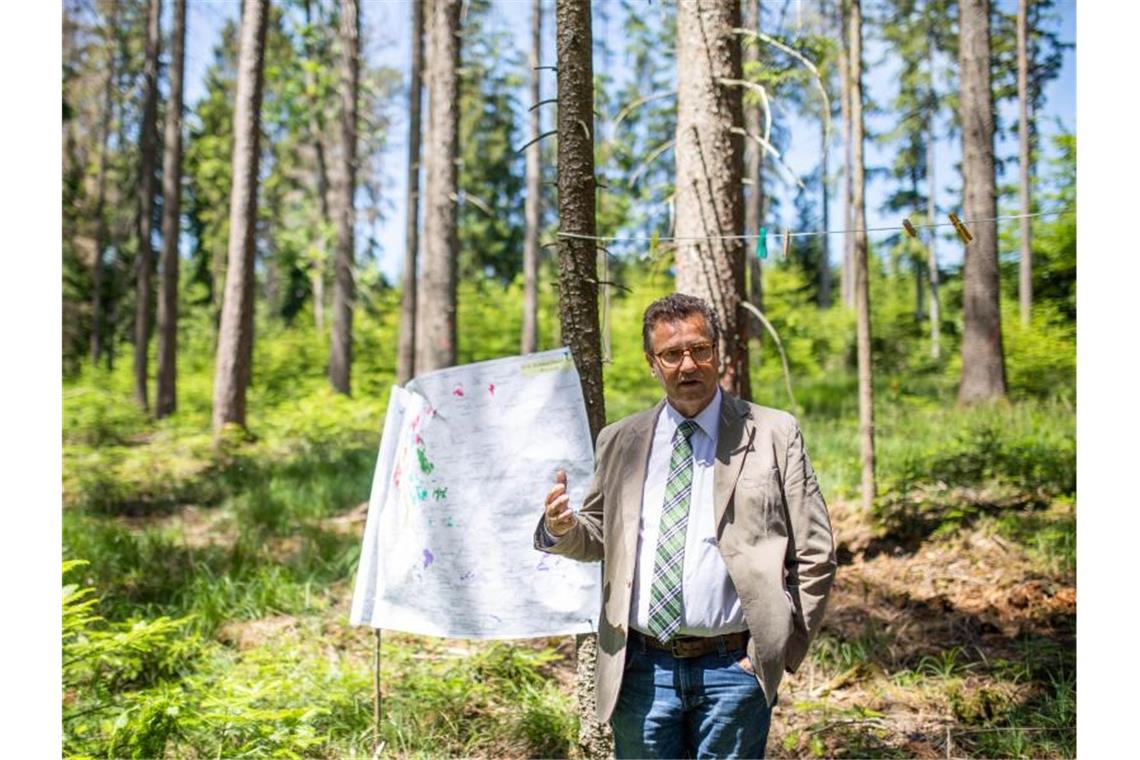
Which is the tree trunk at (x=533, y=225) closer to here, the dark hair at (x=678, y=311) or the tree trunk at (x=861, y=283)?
the tree trunk at (x=861, y=283)

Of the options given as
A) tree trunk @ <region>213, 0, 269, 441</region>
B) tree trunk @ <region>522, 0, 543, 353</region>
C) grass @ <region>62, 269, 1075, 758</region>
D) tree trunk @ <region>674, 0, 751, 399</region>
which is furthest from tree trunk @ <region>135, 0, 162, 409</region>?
tree trunk @ <region>674, 0, 751, 399</region>

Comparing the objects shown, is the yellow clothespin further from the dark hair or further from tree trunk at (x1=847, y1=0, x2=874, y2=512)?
tree trunk at (x1=847, y1=0, x2=874, y2=512)

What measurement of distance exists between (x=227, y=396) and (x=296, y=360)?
10224mm

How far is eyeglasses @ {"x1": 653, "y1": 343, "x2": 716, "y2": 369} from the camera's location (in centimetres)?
240

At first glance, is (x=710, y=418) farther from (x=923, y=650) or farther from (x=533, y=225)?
(x=533, y=225)

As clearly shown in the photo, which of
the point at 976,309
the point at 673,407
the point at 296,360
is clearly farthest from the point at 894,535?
the point at 296,360

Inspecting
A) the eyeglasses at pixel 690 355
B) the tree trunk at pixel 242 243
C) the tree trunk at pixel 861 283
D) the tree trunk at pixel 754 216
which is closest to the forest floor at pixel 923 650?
the tree trunk at pixel 861 283

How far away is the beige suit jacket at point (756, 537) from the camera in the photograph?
2.26m

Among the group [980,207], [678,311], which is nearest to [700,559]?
[678,311]

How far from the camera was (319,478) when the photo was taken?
9.04 m

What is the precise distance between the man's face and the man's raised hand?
391 millimetres

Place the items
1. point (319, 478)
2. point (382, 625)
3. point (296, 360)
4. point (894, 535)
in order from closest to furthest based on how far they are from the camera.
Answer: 1. point (382, 625)
2. point (894, 535)
3. point (319, 478)
4. point (296, 360)

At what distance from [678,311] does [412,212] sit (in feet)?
49.0
